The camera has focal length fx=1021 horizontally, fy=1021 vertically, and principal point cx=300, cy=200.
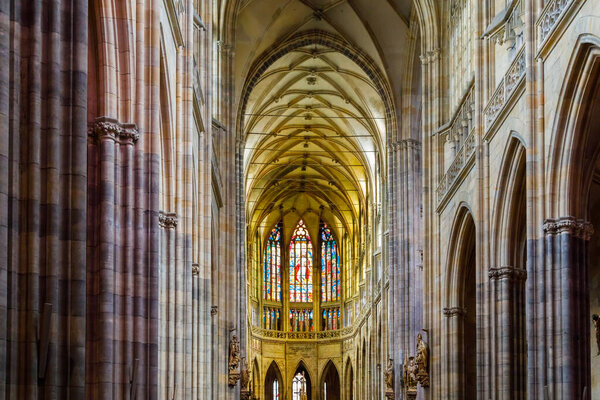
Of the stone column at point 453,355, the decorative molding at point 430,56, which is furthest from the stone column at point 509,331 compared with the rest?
the decorative molding at point 430,56

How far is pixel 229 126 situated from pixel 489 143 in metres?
14.1

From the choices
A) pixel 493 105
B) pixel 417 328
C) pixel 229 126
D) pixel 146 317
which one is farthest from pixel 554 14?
pixel 417 328

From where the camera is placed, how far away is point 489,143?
89.0ft

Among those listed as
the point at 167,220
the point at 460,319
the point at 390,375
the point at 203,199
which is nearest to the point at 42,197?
the point at 167,220

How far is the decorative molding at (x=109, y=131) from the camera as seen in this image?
15094mm

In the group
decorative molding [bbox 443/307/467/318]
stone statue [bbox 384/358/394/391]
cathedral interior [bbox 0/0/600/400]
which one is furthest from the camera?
stone statue [bbox 384/358/394/391]

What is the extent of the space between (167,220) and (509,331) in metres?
9.39

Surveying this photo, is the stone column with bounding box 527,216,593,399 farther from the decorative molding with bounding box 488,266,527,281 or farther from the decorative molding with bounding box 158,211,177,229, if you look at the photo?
the decorative molding with bounding box 158,211,177,229

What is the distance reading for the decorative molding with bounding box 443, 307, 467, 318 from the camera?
1286 inches

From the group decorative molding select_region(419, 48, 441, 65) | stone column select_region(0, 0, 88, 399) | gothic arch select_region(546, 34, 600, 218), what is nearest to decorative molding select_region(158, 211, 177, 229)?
gothic arch select_region(546, 34, 600, 218)

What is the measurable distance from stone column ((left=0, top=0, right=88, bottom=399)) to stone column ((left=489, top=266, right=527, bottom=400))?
50.9 feet

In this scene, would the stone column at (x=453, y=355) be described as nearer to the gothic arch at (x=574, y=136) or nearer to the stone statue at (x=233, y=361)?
the stone statue at (x=233, y=361)

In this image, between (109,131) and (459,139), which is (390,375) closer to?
(459,139)

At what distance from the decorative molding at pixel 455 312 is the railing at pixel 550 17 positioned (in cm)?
1304
